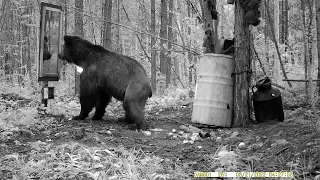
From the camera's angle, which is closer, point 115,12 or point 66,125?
point 66,125

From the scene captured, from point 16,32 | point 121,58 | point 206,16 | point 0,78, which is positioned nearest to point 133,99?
point 121,58

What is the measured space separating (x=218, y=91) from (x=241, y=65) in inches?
28.6

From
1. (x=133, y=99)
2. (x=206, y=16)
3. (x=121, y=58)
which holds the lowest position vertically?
(x=133, y=99)

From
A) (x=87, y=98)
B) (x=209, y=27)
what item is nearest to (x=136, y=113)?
(x=87, y=98)

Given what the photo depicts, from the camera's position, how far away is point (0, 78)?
50.1 ft

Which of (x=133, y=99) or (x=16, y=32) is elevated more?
(x=16, y=32)

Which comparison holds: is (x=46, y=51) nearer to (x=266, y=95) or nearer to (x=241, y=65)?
(x=241, y=65)

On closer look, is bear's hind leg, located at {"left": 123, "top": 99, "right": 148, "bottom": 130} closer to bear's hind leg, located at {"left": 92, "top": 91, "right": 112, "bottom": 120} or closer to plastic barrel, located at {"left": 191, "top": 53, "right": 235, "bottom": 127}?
bear's hind leg, located at {"left": 92, "top": 91, "right": 112, "bottom": 120}

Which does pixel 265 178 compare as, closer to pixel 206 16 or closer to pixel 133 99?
pixel 133 99

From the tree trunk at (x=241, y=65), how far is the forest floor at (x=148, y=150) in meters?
0.31

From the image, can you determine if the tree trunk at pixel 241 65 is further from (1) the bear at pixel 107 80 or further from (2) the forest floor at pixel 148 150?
(1) the bear at pixel 107 80

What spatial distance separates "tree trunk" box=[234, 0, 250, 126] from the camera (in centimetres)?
667

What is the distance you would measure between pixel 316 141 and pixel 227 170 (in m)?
1.23

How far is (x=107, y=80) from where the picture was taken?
737 cm
